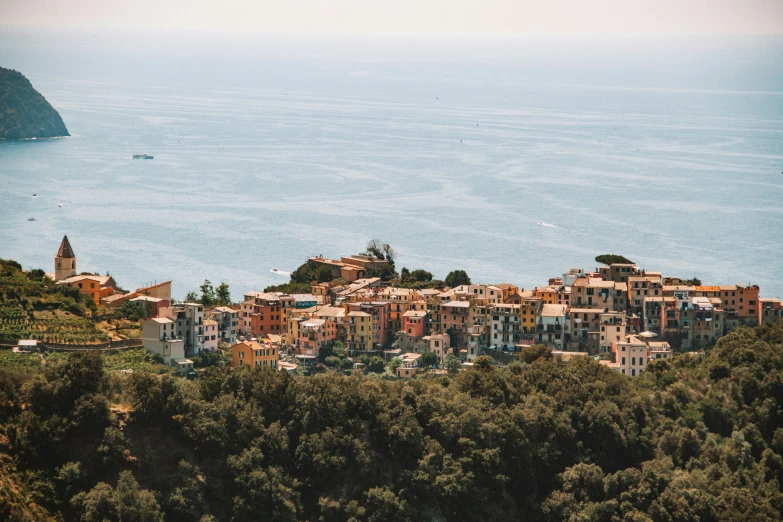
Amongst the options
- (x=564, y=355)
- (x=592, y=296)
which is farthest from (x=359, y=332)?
(x=592, y=296)

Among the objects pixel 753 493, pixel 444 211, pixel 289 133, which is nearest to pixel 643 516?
pixel 753 493

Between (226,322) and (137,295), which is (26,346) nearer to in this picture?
(137,295)

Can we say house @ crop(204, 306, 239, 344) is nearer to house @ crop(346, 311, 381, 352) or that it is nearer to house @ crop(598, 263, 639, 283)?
house @ crop(346, 311, 381, 352)

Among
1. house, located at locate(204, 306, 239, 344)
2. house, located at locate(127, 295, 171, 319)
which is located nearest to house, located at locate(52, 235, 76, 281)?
house, located at locate(127, 295, 171, 319)

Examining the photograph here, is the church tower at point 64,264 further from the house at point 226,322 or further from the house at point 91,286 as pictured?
the house at point 226,322

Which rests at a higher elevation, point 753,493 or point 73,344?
point 73,344

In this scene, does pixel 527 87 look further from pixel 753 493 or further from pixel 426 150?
pixel 753 493

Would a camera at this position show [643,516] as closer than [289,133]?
Yes
